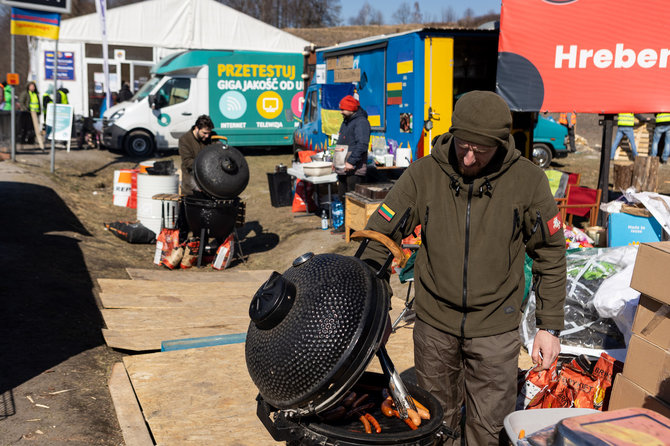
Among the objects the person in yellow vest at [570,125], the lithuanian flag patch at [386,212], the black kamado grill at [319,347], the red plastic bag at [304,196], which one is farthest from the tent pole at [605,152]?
the person in yellow vest at [570,125]

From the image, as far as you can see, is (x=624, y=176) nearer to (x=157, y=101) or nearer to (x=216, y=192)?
(x=216, y=192)

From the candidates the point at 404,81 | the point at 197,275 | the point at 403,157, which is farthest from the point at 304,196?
the point at 197,275

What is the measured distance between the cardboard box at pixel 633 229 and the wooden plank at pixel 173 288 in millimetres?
4218

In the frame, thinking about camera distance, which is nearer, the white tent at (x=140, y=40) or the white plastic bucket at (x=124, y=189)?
the white plastic bucket at (x=124, y=189)

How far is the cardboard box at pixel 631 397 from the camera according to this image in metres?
3.01

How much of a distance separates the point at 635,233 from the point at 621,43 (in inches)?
107

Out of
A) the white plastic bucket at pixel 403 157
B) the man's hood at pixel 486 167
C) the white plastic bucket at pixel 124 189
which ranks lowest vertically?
the white plastic bucket at pixel 124 189

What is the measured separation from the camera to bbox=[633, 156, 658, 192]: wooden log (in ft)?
38.5

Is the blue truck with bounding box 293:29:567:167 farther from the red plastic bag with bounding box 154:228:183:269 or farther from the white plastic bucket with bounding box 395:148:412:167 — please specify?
the red plastic bag with bounding box 154:228:183:269

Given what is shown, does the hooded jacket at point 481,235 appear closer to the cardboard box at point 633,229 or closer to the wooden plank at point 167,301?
the wooden plank at point 167,301

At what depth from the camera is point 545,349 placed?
2715 millimetres

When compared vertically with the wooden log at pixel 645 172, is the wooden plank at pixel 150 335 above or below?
below

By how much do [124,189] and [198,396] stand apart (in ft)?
32.2

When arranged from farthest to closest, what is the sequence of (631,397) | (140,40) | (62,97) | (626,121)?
(140,40) < (62,97) < (626,121) < (631,397)
